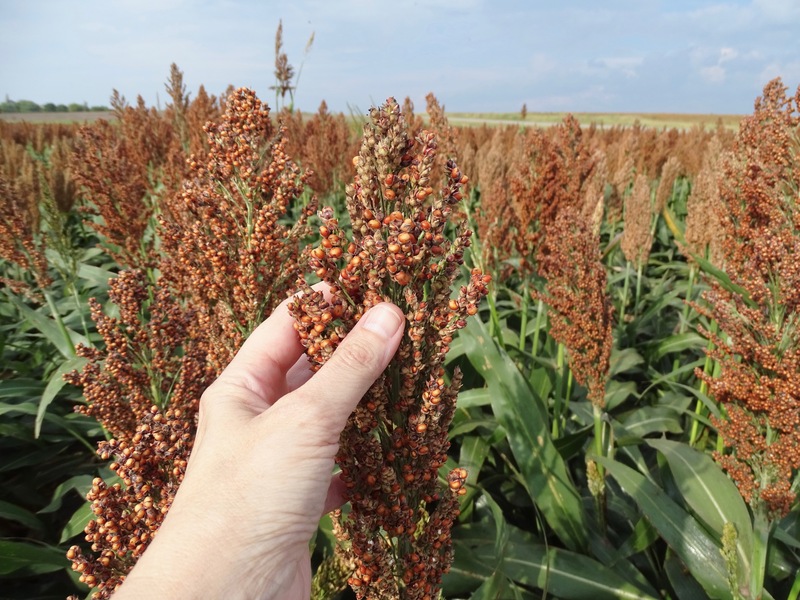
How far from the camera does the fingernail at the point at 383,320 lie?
44.9 inches

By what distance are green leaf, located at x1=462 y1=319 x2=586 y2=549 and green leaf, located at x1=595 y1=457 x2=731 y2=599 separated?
1.06ft

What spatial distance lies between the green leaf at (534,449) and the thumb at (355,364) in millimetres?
1762

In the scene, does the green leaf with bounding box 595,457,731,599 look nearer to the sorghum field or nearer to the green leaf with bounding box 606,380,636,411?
the sorghum field

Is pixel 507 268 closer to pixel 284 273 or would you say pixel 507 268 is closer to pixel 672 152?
pixel 284 273

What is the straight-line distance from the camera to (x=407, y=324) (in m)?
1.20

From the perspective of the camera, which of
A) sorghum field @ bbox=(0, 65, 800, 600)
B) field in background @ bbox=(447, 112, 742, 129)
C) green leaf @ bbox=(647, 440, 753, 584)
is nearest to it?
sorghum field @ bbox=(0, 65, 800, 600)

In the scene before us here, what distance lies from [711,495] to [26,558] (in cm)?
351

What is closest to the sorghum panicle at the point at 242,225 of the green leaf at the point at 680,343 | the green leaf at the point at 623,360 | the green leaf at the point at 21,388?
the green leaf at the point at 21,388

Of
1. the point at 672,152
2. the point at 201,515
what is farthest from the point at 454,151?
the point at 672,152

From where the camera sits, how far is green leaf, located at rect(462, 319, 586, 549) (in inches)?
102

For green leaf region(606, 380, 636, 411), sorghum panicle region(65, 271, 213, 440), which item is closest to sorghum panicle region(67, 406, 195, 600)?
sorghum panicle region(65, 271, 213, 440)

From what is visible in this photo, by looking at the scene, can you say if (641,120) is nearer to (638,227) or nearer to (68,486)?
(638,227)

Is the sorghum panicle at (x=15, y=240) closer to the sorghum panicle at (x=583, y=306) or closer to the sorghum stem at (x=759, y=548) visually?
the sorghum panicle at (x=583, y=306)

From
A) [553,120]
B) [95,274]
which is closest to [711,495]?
[95,274]
